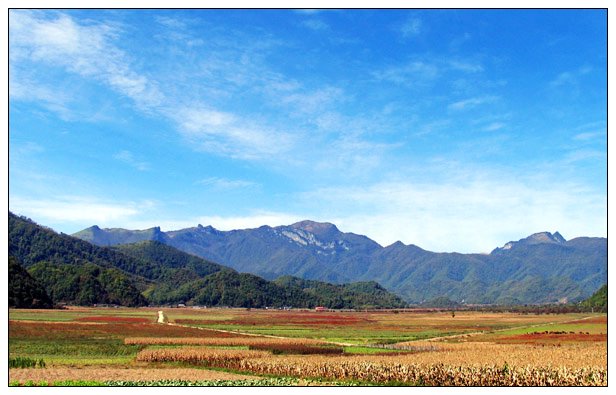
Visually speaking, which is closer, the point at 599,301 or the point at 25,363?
the point at 25,363

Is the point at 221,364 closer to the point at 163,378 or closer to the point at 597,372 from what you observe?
the point at 163,378

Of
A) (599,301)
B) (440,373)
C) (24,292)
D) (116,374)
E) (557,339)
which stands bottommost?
(557,339)

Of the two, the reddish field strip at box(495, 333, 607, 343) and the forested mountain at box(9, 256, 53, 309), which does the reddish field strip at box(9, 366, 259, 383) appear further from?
the forested mountain at box(9, 256, 53, 309)

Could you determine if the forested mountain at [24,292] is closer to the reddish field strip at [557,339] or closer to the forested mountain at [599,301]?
the reddish field strip at [557,339]

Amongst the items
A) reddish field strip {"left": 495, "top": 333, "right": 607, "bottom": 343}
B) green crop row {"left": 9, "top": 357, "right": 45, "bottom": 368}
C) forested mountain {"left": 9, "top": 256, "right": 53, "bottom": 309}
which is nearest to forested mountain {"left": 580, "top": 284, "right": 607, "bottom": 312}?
reddish field strip {"left": 495, "top": 333, "right": 607, "bottom": 343}

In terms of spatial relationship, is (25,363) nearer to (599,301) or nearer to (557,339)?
(557,339)

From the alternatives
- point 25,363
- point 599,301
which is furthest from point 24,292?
point 599,301

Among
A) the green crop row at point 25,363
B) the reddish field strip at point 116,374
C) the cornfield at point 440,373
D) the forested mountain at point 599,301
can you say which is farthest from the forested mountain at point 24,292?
the forested mountain at point 599,301

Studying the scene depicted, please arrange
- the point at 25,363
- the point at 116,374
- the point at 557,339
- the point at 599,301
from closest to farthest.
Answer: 1. the point at 116,374
2. the point at 25,363
3. the point at 557,339
4. the point at 599,301

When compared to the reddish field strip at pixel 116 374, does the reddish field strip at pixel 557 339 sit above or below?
below

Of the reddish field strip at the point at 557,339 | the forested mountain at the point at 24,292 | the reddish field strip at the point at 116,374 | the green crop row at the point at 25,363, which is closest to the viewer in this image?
the reddish field strip at the point at 116,374
